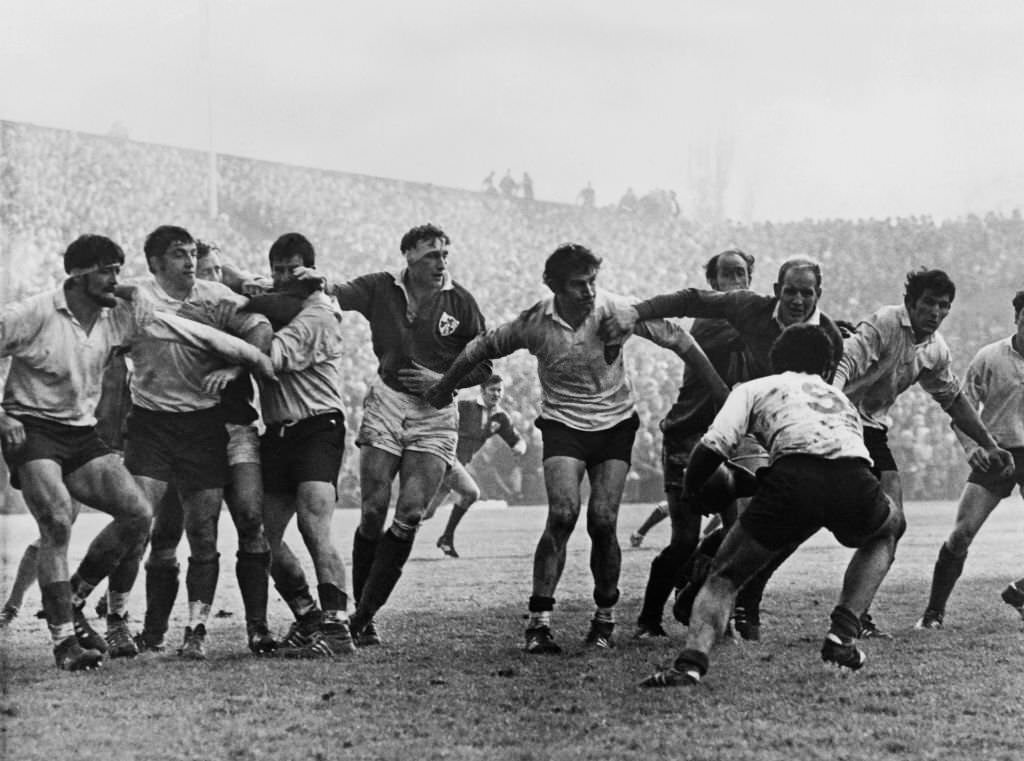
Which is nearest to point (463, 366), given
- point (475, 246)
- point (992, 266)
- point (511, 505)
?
point (511, 505)

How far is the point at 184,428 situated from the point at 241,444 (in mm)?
247

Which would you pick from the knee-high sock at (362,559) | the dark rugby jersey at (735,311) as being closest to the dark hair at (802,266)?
the dark rugby jersey at (735,311)

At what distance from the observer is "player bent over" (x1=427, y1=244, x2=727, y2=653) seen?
6121 millimetres

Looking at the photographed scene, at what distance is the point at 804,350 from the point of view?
5414 mm

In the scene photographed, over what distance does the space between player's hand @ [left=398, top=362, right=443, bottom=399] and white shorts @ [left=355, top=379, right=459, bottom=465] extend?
4 cm

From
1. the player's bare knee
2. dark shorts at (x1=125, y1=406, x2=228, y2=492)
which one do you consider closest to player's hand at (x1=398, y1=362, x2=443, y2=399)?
dark shorts at (x1=125, y1=406, x2=228, y2=492)

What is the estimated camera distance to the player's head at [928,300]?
649 centimetres

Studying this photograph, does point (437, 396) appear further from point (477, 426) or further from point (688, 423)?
point (477, 426)

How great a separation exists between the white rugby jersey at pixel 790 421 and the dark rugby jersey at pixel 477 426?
21.7 ft

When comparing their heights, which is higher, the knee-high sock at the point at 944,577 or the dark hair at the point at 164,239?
the dark hair at the point at 164,239

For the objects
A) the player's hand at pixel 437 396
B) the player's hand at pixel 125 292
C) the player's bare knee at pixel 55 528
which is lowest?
the player's bare knee at pixel 55 528

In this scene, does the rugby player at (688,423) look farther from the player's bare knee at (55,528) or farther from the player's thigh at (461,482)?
the player's thigh at (461,482)

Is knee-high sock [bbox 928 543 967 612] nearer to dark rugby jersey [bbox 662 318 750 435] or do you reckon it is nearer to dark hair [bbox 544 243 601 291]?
dark rugby jersey [bbox 662 318 750 435]

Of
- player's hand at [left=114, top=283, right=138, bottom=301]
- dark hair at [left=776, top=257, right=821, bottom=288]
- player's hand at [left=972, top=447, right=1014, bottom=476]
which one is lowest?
player's hand at [left=972, top=447, right=1014, bottom=476]
